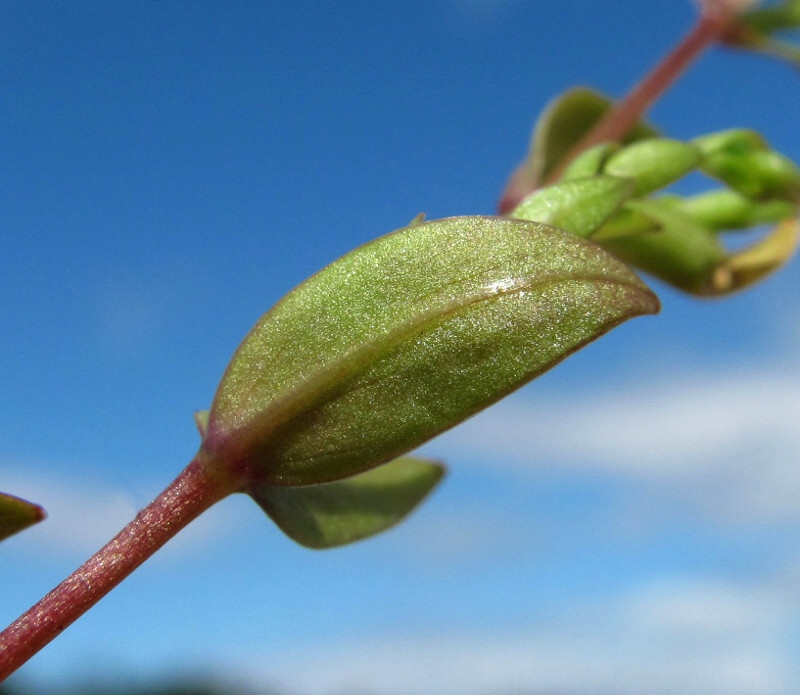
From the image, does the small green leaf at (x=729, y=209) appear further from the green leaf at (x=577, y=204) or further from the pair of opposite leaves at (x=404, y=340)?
the pair of opposite leaves at (x=404, y=340)

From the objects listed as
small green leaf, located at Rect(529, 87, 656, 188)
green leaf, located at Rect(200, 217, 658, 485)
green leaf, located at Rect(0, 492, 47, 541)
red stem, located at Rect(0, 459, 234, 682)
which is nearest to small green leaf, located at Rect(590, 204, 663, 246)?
green leaf, located at Rect(200, 217, 658, 485)

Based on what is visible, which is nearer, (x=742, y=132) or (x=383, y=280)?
(x=383, y=280)

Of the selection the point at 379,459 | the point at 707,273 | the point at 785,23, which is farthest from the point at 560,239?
the point at 785,23

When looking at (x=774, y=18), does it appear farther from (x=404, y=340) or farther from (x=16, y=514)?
(x=16, y=514)

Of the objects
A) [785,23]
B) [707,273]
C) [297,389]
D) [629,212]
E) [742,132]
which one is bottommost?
[297,389]

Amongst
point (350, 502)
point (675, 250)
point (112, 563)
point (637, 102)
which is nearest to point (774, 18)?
point (637, 102)

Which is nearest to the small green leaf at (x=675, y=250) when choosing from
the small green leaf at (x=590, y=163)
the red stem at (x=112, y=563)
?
the small green leaf at (x=590, y=163)

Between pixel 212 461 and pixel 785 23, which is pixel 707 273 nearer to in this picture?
pixel 785 23

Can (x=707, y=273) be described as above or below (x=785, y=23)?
below
